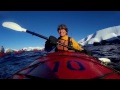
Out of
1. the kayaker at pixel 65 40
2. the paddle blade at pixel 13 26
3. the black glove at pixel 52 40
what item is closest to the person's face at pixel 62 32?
the kayaker at pixel 65 40

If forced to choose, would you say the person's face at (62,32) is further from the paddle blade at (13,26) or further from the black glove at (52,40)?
the paddle blade at (13,26)

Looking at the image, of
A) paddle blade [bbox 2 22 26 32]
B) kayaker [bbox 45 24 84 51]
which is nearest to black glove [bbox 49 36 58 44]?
kayaker [bbox 45 24 84 51]

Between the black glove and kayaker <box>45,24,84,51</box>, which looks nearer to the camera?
the black glove

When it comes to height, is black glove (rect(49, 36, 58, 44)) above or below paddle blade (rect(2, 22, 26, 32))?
below

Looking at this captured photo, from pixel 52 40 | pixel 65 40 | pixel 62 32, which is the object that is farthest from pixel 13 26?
pixel 65 40

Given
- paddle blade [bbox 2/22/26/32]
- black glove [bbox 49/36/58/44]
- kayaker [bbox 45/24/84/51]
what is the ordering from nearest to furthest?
paddle blade [bbox 2/22/26/32] → black glove [bbox 49/36/58/44] → kayaker [bbox 45/24/84/51]

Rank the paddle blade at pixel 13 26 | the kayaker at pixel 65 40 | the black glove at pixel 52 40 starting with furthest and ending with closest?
the kayaker at pixel 65 40
the black glove at pixel 52 40
the paddle blade at pixel 13 26

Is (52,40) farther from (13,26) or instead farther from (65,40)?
(13,26)

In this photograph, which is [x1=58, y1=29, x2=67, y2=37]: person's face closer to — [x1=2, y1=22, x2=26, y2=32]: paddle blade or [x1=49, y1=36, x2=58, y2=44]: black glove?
[x1=49, y1=36, x2=58, y2=44]: black glove
